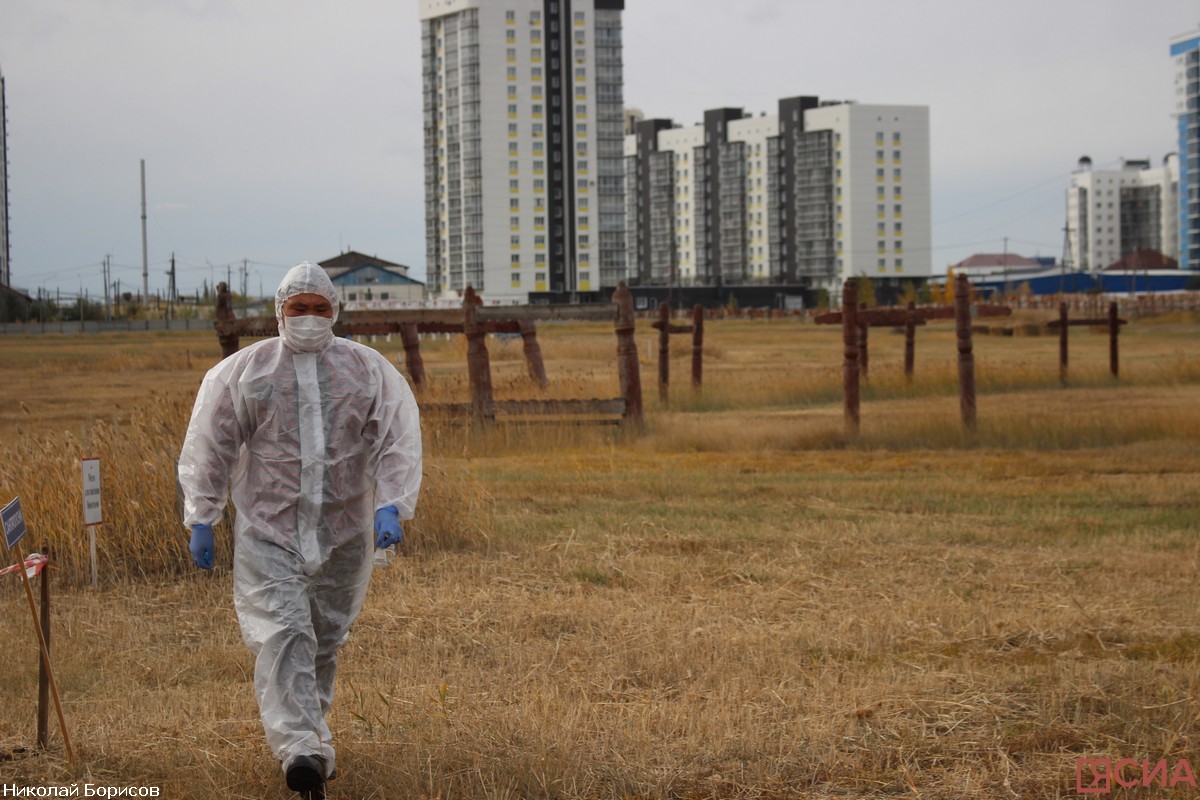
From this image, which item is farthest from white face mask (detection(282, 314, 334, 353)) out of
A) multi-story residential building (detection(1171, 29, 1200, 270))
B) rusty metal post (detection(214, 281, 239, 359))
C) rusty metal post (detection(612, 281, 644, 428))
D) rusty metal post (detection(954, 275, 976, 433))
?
multi-story residential building (detection(1171, 29, 1200, 270))

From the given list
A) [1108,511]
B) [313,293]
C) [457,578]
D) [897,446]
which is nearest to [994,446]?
[897,446]

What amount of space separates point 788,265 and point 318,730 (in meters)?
149

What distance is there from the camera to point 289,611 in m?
4.65

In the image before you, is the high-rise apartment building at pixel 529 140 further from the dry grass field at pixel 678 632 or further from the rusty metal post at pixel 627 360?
the dry grass field at pixel 678 632

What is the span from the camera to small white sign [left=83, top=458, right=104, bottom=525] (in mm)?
7281

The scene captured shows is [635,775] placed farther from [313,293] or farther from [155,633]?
[155,633]

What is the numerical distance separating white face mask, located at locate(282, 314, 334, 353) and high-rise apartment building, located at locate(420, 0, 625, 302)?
366 feet

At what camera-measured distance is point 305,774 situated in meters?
4.46

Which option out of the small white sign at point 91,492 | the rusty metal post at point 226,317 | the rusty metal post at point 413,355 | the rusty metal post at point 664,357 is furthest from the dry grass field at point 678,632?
the rusty metal post at point 664,357

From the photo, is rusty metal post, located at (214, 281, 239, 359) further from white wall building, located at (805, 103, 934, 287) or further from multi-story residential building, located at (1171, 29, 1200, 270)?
multi-story residential building, located at (1171, 29, 1200, 270)

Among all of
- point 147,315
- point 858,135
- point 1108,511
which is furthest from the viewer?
point 858,135

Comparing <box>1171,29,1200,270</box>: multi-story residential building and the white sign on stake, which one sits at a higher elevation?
<box>1171,29,1200,270</box>: multi-story residential building

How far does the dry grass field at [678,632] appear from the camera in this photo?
501 centimetres

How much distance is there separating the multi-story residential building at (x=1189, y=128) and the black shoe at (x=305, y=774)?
16196cm
